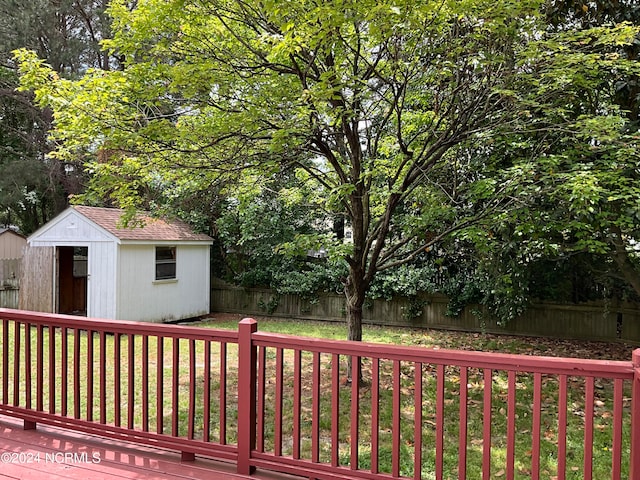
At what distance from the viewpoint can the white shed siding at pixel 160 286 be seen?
29.2ft

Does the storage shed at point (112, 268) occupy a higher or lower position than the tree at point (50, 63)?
lower

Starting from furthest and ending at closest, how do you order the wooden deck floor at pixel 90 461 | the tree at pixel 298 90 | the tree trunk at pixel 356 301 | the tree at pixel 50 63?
1. the tree at pixel 50 63
2. the tree trunk at pixel 356 301
3. the tree at pixel 298 90
4. the wooden deck floor at pixel 90 461

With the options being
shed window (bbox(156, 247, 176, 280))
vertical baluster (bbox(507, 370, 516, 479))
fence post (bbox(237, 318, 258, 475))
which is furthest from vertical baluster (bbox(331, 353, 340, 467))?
shed window (bbox(156, 247, 176, 280))

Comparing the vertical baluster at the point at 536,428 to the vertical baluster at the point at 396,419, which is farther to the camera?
the vertical baluster at the point at 396,419

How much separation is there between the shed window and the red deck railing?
467 cm

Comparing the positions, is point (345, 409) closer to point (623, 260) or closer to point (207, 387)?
point (207, 387)

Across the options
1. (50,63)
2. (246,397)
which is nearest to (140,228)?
(50,63)

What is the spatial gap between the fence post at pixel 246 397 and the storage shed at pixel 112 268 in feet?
19.7

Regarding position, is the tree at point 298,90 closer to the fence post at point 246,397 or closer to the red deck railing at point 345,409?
the red deck railing at point 345,409

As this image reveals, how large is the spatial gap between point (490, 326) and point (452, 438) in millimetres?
5753

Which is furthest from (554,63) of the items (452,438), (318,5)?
(452,438)

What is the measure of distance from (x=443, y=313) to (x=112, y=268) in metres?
6.55

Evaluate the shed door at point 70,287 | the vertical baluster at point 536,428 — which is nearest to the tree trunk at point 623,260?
the vertical baluster at point 536,428

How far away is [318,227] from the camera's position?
11.4 m
